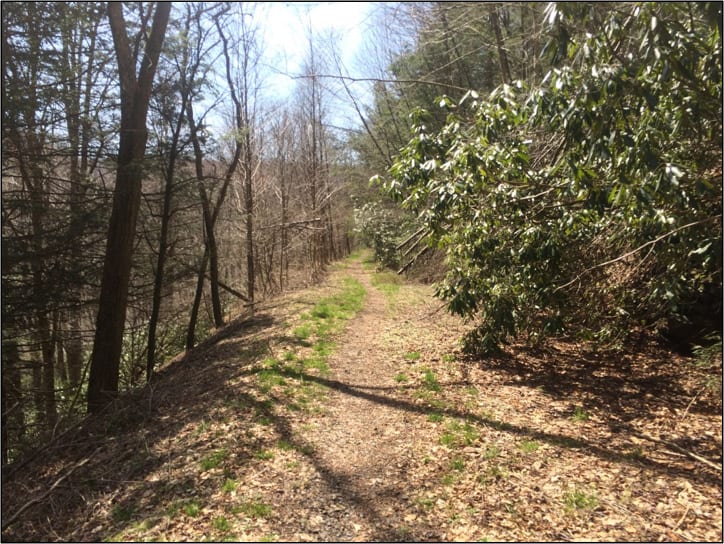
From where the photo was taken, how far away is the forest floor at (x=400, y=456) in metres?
3.57

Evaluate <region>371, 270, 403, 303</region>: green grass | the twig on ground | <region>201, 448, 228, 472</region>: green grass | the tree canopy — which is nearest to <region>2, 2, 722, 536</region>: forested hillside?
the tree canopy

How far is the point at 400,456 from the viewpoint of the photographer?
4.60 metres

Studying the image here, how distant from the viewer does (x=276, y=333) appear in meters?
9.89

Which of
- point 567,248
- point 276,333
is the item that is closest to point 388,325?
point 276,333

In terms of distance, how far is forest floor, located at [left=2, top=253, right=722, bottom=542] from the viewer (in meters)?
3.57

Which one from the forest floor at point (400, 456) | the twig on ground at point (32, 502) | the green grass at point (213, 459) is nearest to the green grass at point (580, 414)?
the forest floor at point (400, 456)

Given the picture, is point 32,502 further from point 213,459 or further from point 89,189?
point 89,189

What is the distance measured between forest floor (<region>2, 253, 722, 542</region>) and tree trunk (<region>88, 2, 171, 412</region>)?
4.06 feet

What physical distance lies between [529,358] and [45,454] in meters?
7.42

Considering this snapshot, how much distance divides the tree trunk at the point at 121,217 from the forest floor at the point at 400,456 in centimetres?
124

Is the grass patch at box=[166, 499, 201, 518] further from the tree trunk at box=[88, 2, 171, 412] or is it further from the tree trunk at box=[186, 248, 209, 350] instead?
the tree trunk at box=[186, 248, 209, 350]

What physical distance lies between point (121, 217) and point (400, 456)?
21.1 ft

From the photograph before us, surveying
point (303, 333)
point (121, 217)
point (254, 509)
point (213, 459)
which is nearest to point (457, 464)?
point (254, 509)

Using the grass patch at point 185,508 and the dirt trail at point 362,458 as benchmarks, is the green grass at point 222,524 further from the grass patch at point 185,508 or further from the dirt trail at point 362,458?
the dirt trail at point 362,458
